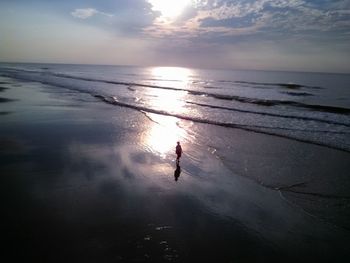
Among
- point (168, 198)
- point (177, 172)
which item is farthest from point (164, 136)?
point (168, 198)

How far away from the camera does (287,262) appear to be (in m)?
6.27

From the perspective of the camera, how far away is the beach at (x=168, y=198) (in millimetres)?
6492

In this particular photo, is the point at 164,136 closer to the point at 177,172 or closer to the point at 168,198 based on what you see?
the point at 177,172

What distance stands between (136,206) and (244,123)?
15.3 metres

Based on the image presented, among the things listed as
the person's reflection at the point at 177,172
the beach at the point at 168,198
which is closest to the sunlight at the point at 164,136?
the beach at the point at 168,198

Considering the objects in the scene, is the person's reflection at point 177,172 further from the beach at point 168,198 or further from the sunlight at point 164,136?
the sunlight at point 164,136

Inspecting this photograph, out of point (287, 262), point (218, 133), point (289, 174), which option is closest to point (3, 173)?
point (287, 262)

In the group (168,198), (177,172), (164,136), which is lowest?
(164,136)

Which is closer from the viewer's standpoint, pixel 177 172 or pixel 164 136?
pixel 177 172

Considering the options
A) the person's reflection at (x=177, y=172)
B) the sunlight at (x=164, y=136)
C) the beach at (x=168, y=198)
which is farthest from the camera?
the sunlight at (x=164, y=136)

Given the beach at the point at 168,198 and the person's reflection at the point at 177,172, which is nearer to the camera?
the beach at the point at 168,198

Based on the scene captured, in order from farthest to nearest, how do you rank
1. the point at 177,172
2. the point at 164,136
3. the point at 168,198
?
the point at 164,136 < the point at 177,172 < the point at 168,198

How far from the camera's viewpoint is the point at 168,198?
29.2 ft

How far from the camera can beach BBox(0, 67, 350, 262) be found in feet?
21.3
